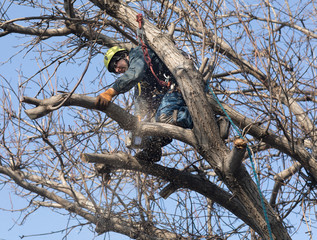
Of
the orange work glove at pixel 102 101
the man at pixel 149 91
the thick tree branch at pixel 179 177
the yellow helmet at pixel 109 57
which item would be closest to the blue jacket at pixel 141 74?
the man at pixel 149 91

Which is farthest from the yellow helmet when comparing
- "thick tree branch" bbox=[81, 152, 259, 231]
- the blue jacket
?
"thick tree branch" bbox=[81, 152, 259, 231]

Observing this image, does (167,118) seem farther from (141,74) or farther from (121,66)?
(121,66)

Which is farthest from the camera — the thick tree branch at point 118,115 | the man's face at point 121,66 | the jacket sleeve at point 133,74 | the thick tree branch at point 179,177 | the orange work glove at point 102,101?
the man's face at point 121,66

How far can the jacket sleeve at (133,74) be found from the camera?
4.35 meters

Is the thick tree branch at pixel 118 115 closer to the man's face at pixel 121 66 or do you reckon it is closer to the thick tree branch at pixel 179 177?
the thick tree branch at pixel 179 177

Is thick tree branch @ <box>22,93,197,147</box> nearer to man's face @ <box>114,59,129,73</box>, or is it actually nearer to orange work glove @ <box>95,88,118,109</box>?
orange work glove @ <box>95,88,118,109</box>

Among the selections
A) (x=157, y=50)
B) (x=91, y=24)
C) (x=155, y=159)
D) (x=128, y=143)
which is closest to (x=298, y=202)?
(x=155, y=159)

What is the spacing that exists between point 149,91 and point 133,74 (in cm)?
104

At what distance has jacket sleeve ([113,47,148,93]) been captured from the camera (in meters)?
4.35

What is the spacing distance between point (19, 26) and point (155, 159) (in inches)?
98.1

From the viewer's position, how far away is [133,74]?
14.6 ft

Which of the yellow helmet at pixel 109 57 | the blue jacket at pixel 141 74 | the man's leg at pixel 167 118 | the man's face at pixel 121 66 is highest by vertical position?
the yellow helmet at pixel 109 57

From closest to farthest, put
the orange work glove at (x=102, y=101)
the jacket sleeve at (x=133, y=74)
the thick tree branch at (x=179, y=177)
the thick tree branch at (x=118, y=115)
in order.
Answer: the thick tree branch at (x=118, y=115) < the orange work glove at (x=102, y=101) < the jacket sleeve at (x=133, y=74) < the thick tree branch at (x=179, y=177)

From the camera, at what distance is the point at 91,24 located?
17.1ft
